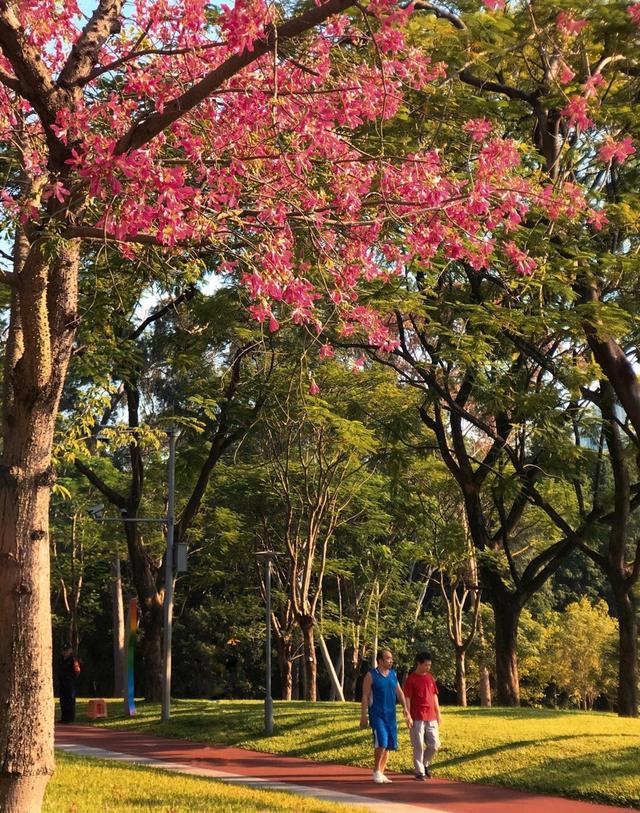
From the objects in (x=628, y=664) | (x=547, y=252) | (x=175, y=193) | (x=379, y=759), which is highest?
(x=547, y=252)

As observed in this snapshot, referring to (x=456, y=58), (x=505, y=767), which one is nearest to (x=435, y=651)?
(x=505, y=767)

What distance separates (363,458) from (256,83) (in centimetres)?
2461

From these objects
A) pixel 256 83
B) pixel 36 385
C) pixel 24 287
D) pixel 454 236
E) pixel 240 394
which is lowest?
pixel 36 385

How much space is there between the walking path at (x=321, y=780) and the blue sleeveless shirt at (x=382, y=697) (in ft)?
2.93

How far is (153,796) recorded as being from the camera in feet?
34.2

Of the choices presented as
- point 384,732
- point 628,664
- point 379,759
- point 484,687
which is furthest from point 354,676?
point 384,732

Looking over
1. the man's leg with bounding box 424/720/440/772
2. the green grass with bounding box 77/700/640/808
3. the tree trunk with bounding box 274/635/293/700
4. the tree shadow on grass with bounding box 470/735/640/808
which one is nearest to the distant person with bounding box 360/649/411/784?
the man's leg with bounding box 424/720/440/772

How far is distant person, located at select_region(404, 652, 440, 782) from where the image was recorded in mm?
13133

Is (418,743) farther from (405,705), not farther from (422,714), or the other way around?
(405,705)

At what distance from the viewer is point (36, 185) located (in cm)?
700

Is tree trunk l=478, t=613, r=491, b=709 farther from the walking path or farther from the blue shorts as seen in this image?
the blue shorts

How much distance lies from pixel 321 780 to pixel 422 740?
1.48 meters

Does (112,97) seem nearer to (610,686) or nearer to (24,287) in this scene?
(24,287)

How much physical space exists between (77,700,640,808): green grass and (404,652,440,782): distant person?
638 millimetres
